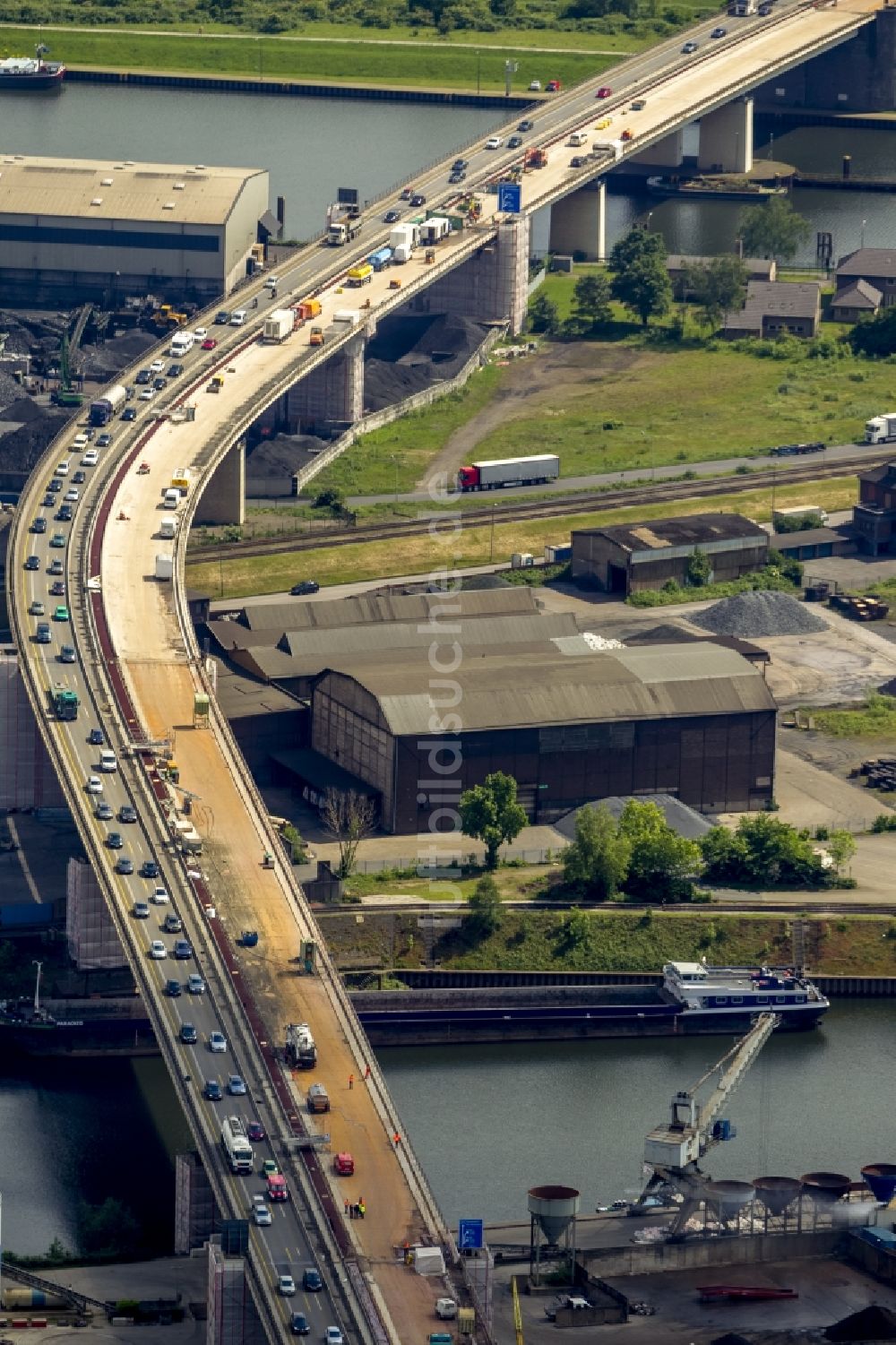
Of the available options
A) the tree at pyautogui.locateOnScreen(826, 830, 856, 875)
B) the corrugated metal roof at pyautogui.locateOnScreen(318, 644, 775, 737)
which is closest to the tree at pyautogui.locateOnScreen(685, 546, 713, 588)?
the corrugated metal roof at pyautogui.locateOnScreen(318, 644, 775, 737)

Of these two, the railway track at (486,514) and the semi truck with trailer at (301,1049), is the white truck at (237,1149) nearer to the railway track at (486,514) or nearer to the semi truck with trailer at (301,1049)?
the semi truck with trailer at (301,1049)

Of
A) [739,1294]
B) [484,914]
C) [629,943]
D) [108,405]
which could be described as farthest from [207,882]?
[108,405]

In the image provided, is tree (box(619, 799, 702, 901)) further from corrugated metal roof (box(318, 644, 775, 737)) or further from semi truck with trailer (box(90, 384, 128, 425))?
semi truck with trailer (box(90, 384, 128, 425))

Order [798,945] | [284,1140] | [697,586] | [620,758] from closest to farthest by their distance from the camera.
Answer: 1. [284,1140]
2. [798,945]
3. [620,758]
4. [697,586]

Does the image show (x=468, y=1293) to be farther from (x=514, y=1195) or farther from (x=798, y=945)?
(x=798, y=945)

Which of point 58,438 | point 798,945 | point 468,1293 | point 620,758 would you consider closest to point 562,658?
point 620,758

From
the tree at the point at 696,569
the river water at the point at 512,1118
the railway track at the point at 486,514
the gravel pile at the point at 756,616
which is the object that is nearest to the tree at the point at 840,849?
the river water at the point at 512,1118

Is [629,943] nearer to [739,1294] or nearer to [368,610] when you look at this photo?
[739,1294]
